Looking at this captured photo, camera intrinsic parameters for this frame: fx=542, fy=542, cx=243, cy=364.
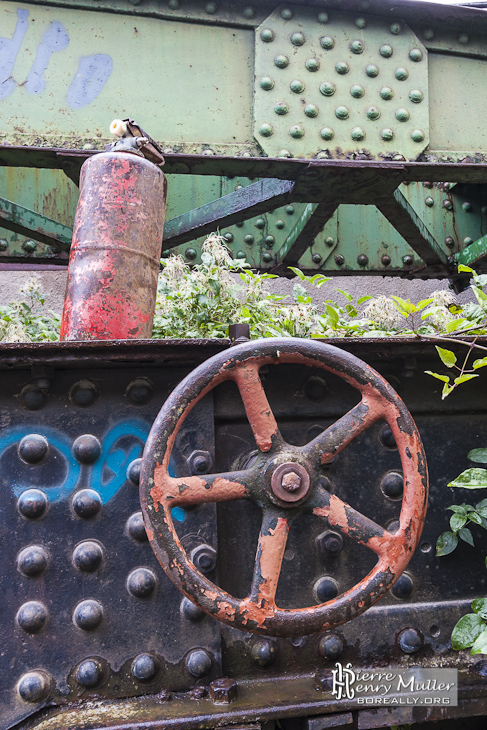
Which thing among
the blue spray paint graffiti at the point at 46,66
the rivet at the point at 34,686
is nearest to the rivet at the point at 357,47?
the blue spray paint graffiti at the point at 46,66

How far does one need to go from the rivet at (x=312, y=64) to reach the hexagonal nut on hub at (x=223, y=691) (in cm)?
287

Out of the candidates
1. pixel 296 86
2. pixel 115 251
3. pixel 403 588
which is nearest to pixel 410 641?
pixel 403 588

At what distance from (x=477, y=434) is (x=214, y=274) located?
1.05 metres

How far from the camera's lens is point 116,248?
67.0 inches

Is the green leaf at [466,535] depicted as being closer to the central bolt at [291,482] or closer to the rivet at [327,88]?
the central bolt at [291,482]

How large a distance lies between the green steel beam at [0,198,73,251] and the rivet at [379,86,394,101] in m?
1.83

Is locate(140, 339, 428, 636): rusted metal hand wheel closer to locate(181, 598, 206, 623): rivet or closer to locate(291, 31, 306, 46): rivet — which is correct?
locate(181, 598, 206, 623): rivet

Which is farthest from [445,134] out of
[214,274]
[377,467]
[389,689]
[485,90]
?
[389,689]

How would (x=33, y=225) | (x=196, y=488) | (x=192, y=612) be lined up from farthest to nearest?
(x=33, y=225) → (x=192, y=612) → (x=196, y=488)

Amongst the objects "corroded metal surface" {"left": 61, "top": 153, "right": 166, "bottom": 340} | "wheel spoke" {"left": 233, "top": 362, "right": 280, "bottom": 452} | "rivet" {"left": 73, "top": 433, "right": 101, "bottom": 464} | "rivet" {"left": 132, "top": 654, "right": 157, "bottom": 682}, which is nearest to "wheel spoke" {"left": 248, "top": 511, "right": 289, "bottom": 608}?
"wheel spoke" {"left": 233, "top": 362, "right": 280, "bottom": 452}

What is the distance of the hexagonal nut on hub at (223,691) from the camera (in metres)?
1.31

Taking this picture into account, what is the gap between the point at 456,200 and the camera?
334cm

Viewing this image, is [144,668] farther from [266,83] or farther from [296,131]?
[266,83]

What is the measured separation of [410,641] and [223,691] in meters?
0.55
